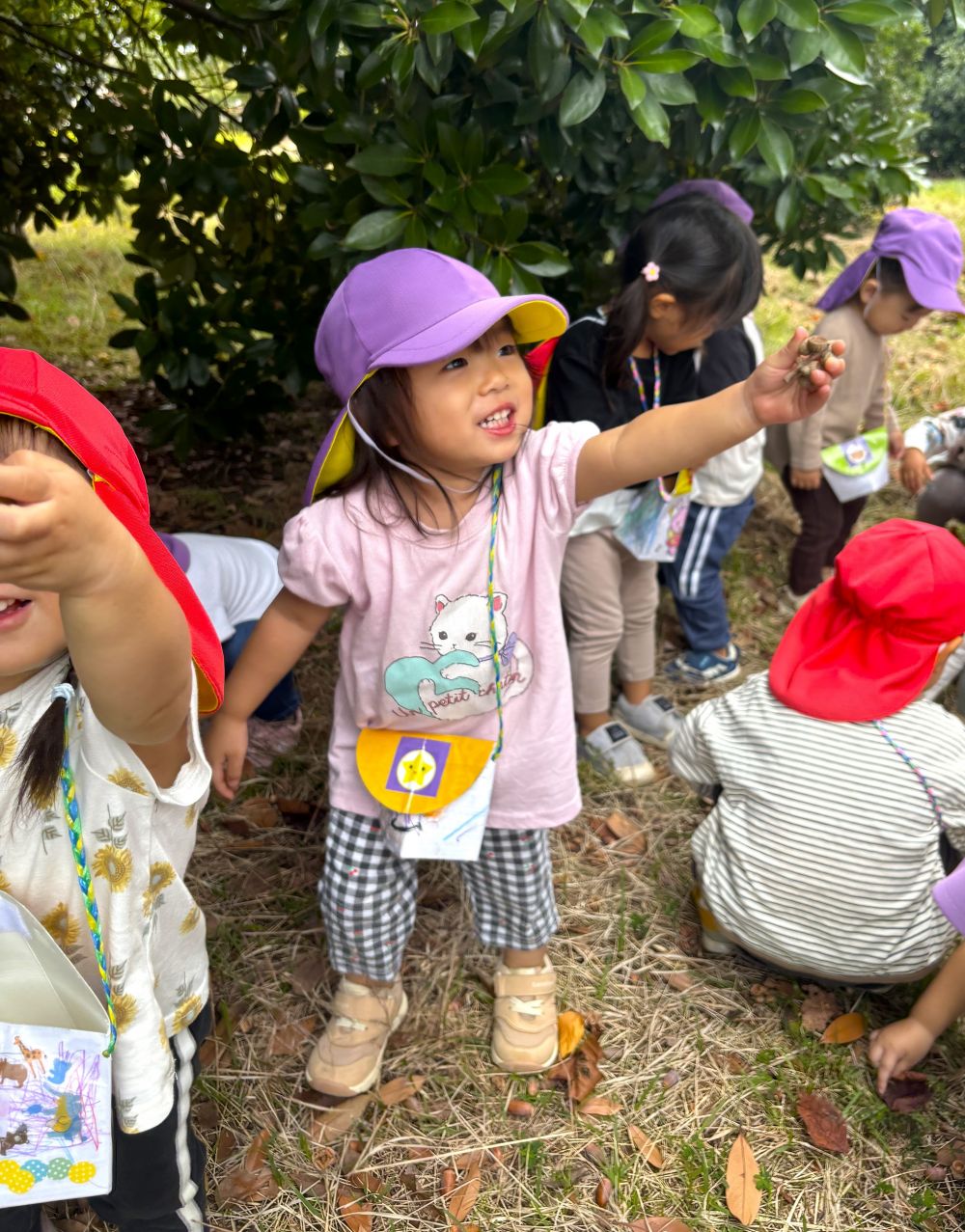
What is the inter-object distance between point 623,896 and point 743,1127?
674mm

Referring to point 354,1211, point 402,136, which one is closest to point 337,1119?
point 354,1211

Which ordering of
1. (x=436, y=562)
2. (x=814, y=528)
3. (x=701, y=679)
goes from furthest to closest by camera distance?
1. (x=814, y=528)
2. (x=701, y=679)
3. (x=436, y=562)

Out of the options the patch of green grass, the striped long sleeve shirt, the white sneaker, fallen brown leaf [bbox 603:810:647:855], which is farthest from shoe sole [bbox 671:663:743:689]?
the patch of green grass

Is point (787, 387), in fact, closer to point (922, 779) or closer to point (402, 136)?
point (922, 779)

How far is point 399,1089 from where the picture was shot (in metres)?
2.14

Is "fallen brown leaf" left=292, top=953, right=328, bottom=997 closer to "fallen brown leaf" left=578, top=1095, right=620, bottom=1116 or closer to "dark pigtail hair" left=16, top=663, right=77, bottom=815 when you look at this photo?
"fallen brown leaf" left=578, top=1095, right=620, bottom=1116

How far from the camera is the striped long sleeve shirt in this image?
207 cm

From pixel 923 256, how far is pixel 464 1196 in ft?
10.4

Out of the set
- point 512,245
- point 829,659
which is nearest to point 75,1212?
point 829,659

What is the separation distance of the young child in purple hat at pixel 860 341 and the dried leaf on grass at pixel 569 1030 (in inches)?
87.6

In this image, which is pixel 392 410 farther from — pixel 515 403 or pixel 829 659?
pixel 829 659

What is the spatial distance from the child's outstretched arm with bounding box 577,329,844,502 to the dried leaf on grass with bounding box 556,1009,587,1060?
4.06ft

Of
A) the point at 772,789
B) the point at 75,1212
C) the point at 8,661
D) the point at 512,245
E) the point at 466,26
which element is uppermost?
the point at 466,26

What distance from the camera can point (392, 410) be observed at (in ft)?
5.69
